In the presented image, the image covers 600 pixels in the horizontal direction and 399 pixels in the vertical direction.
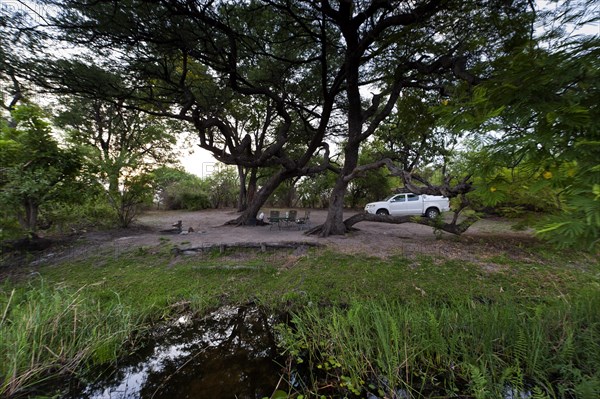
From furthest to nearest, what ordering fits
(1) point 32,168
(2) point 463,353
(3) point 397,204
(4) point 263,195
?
(3) point 397,204, (4) point 263,195, (1) point 32,168, (2) point 463,353

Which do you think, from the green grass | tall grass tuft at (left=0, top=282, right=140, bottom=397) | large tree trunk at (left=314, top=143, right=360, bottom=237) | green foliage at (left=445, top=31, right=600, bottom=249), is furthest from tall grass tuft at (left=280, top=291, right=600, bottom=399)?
large tree trunk at (left=314, top=143, right=360, bottom=237)

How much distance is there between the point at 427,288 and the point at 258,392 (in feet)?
10.3

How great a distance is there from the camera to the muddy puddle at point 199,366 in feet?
6.59

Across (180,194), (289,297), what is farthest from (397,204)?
(180,194)

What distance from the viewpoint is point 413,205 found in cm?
1228

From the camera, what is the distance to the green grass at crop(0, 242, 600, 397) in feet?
6.82

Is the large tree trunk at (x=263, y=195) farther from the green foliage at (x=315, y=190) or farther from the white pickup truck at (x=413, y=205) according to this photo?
the green foliage at (x=315, y=190)

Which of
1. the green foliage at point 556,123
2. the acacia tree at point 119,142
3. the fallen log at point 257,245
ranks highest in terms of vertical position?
the acacia tree at point 119,142

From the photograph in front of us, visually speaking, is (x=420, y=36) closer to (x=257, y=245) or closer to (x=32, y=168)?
(x=257, y=245)

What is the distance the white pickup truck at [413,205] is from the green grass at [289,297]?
6938 mm

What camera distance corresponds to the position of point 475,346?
2.14m

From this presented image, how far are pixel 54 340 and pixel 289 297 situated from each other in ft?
8.95

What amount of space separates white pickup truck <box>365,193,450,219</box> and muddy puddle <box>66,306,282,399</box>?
10947mm

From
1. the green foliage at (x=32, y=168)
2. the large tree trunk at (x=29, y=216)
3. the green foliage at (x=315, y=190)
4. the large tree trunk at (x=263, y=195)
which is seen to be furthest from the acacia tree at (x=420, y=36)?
the green foliage at (x=315, y=190)
